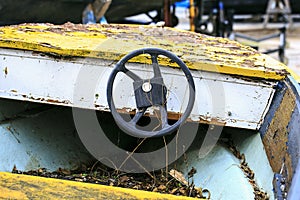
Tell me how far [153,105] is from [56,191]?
519mm

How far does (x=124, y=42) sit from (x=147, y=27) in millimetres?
760

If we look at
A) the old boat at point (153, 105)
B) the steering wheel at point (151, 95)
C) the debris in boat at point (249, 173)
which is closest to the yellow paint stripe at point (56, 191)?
the old boat at point (153, 105)

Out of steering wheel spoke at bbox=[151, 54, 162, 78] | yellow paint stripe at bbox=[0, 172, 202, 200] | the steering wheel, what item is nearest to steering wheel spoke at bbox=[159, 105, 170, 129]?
the steering wheel

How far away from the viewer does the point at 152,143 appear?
2785 millimetres

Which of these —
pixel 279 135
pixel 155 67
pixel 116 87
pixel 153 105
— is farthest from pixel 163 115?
pixel 279 135

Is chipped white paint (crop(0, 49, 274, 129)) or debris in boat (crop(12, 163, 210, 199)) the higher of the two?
chipped white paint (crop(0, 49, 274, 129))

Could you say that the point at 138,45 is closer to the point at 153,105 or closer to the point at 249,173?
the point at 153,105

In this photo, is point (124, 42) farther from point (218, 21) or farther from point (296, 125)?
point (218, 21)

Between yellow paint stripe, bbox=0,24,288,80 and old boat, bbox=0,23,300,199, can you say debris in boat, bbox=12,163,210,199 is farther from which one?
yellow paint stripe, bbox=0,24,288,80

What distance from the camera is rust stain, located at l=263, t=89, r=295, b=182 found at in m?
1.87

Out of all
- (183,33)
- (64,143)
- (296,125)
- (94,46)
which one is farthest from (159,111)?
(183,33)

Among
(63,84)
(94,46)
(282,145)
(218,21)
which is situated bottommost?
(218,21)

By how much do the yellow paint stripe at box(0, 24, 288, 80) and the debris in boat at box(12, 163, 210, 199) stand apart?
55 cm

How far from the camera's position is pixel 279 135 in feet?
6.46
